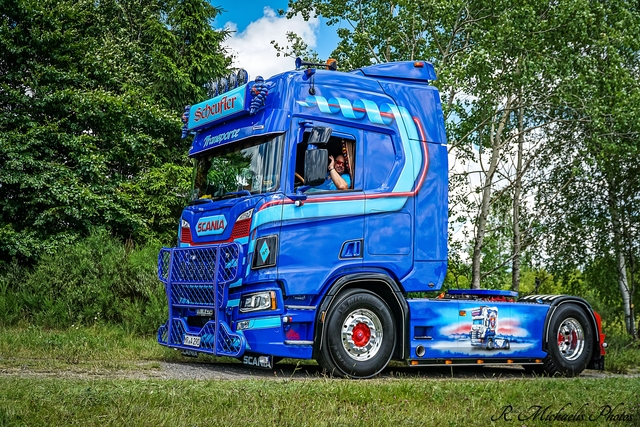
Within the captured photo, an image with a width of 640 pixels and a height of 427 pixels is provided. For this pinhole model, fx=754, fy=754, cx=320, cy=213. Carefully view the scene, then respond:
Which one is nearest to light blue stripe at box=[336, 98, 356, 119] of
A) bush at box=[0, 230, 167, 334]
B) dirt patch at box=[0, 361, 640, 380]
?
dirt patch at box=[0, 361, 640, 380]

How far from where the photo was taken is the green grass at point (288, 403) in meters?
5.83

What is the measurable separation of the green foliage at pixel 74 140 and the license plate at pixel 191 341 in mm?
10079

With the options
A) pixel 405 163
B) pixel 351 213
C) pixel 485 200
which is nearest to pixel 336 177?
pixel 351 213

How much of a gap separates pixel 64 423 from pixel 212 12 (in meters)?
24.6

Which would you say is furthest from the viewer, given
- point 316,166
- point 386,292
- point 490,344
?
point 490,344

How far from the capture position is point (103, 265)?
16.6 m

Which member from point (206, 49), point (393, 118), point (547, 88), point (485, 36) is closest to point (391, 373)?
point (393, 118)

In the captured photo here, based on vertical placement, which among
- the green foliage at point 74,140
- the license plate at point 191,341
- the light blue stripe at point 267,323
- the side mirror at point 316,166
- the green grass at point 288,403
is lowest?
the green grass at point 288,403

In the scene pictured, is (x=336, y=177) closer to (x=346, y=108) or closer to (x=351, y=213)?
(x=351, y=213)

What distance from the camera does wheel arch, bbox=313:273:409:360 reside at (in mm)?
9448

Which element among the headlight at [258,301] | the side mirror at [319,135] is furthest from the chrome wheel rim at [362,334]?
the side mirror at [319,135]

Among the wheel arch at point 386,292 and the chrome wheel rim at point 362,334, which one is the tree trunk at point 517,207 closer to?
the wheel arch at point 386,292

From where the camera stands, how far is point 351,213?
9.59m

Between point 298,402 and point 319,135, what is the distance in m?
3.63
